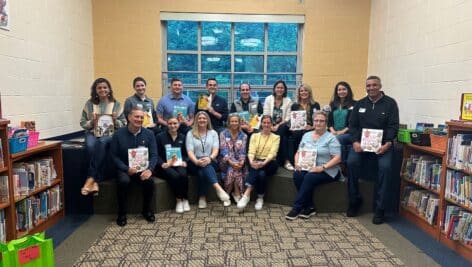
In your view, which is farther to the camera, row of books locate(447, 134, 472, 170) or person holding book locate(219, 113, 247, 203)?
person holding book locate(219, 113, 247, 203)

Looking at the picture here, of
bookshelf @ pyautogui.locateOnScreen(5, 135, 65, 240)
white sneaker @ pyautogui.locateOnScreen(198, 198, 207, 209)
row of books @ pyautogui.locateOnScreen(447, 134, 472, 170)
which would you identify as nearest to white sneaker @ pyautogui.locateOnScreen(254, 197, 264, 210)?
white sneaker @ pyautogui.locateOnScreen(198, 198, 207, 209)

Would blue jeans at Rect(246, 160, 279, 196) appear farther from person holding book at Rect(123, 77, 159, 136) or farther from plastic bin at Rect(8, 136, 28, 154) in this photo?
plastic bin at Rect(8, 136, 28, 154)

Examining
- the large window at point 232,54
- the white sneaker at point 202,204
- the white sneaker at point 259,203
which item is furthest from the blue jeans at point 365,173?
the large window at point 232,54

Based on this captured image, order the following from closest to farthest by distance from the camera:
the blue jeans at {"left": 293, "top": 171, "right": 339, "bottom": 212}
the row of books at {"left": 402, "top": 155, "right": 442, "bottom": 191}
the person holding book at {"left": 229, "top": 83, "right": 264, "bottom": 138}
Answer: the row of books at {"left": 402, "top": 155, "right": 442, "bottom": 191}
the blue jeans at {"left": 293, "top": 171, "right": 339, "bottom": 212}
the person holding book at {"left": 229, "top": 83, "right": 264, "bottom": 138}

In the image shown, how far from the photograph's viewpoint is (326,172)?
3.76 metres

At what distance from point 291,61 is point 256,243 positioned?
12.1 feet

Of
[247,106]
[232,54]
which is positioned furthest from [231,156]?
[232,54]

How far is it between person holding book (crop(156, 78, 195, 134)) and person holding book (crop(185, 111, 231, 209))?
373 mm

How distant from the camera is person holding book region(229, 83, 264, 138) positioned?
14.8ft

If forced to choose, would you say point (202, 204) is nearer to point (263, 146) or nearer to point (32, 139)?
point (263, 146)

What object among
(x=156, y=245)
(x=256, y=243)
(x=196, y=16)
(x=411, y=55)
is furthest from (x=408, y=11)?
(x=156, y=245)

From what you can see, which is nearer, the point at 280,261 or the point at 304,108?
the point at 280,261

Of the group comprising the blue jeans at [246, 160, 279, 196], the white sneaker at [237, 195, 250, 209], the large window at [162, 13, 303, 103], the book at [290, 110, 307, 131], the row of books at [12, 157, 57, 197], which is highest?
the large window at [162, 13, 303, 103]

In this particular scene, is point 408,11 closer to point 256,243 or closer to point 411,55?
point 411,55
